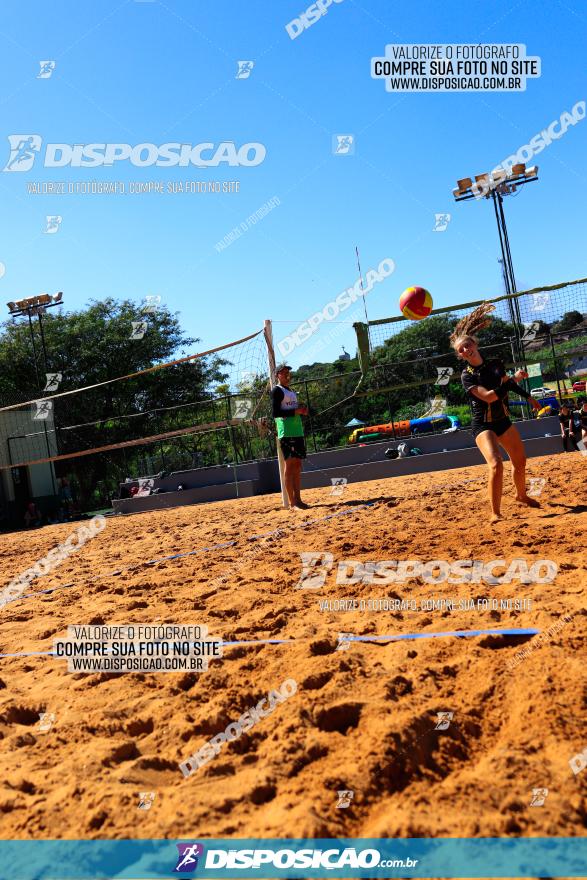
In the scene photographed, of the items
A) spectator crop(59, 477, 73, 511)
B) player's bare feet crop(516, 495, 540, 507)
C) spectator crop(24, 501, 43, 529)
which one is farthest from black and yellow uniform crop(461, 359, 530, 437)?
spectator crop(59, 477, 73, 511)

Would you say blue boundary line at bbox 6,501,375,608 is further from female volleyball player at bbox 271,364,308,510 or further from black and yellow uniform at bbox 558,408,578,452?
black and yellow uniform at bbox 558,408,578,452

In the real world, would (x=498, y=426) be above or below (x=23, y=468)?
below

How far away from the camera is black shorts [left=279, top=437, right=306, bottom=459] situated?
844cm

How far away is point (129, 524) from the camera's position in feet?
34.5

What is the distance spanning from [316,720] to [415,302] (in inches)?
334

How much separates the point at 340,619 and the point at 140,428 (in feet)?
44.5

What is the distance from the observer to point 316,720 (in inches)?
91.3

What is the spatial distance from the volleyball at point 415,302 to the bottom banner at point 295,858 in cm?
899

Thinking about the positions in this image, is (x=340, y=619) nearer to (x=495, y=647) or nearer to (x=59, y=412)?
(x=495, y=647)

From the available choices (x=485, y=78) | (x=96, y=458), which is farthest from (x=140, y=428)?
(x=485, y=78)

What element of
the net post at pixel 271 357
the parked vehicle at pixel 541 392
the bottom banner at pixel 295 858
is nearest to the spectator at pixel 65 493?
the net post at pixel 271 357

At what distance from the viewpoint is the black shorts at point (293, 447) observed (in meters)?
8.44

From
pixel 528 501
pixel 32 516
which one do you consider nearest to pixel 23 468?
pixel 32 516

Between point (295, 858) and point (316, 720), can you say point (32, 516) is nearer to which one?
point (316, 720)
